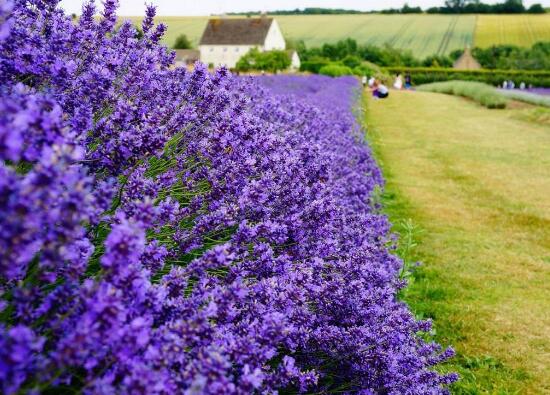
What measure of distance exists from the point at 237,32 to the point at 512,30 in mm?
33686

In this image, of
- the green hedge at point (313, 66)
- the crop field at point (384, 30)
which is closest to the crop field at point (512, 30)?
the crop field at point (384, 30)

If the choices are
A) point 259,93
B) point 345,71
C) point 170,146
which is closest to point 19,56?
point 170,146

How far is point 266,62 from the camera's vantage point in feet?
122

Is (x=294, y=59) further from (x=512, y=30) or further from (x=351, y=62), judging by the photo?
(x=512, y=30)

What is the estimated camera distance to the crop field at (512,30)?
195ft

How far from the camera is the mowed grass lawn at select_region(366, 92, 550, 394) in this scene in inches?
163

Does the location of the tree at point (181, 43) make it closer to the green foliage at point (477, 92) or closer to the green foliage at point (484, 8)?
the green foliage at point (477, 92)

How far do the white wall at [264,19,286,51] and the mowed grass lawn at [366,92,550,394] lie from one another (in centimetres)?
3800

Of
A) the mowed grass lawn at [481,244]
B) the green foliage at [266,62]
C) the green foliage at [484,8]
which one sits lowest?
the mowed grass lawn at [481,244]

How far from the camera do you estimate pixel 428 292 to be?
509cm

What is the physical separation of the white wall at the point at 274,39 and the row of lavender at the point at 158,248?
49.1 meters

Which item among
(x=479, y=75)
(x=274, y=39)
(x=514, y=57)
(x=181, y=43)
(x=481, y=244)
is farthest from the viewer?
(x=274, y=39)

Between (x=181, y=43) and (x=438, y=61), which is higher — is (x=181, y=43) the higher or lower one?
the higher one

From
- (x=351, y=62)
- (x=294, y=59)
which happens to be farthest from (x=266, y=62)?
(x=294, y=59)
